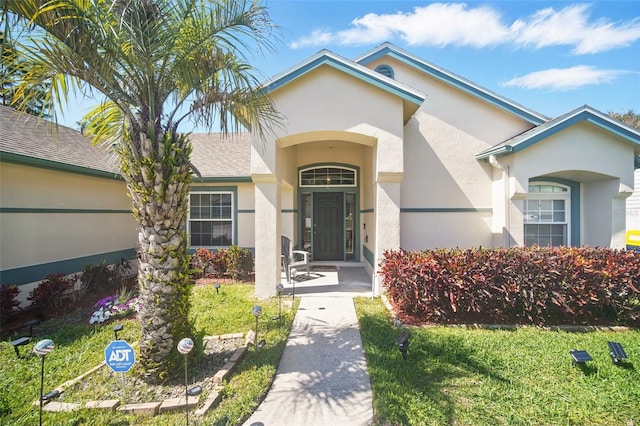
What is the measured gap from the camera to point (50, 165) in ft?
21.3

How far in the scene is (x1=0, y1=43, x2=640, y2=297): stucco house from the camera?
6445 mm

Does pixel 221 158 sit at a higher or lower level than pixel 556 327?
higher

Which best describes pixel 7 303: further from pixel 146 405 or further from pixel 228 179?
pixel 228 179

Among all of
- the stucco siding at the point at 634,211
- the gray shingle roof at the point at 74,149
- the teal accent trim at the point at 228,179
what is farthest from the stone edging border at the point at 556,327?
the stucco siding at the point at 634,211

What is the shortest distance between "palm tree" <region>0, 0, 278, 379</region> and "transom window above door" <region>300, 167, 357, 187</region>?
667 centimetres

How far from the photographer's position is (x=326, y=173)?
10.4m

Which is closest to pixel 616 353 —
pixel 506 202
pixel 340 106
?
pixel 506 202

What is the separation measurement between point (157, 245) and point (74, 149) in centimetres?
740

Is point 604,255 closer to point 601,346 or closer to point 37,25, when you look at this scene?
point 601,346

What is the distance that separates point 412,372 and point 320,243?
23.2 feet

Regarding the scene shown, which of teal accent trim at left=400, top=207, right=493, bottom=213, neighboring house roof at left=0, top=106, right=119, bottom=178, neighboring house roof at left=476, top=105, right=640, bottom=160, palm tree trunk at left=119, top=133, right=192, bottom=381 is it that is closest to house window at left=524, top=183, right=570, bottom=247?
teal accent trim at left=400, top=207, right=493, bottom=213

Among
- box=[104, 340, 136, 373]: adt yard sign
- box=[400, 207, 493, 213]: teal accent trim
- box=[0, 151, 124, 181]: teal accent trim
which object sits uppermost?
box=[0, 151, 124, 181]: teal accent trim

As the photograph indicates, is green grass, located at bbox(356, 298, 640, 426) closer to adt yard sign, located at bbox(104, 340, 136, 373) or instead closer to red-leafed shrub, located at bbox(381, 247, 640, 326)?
red-leafed shrub, located at bbox(381, 247, 640, 326)

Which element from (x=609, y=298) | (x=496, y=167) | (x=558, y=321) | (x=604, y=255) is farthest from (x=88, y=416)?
(x=496, y=167)
